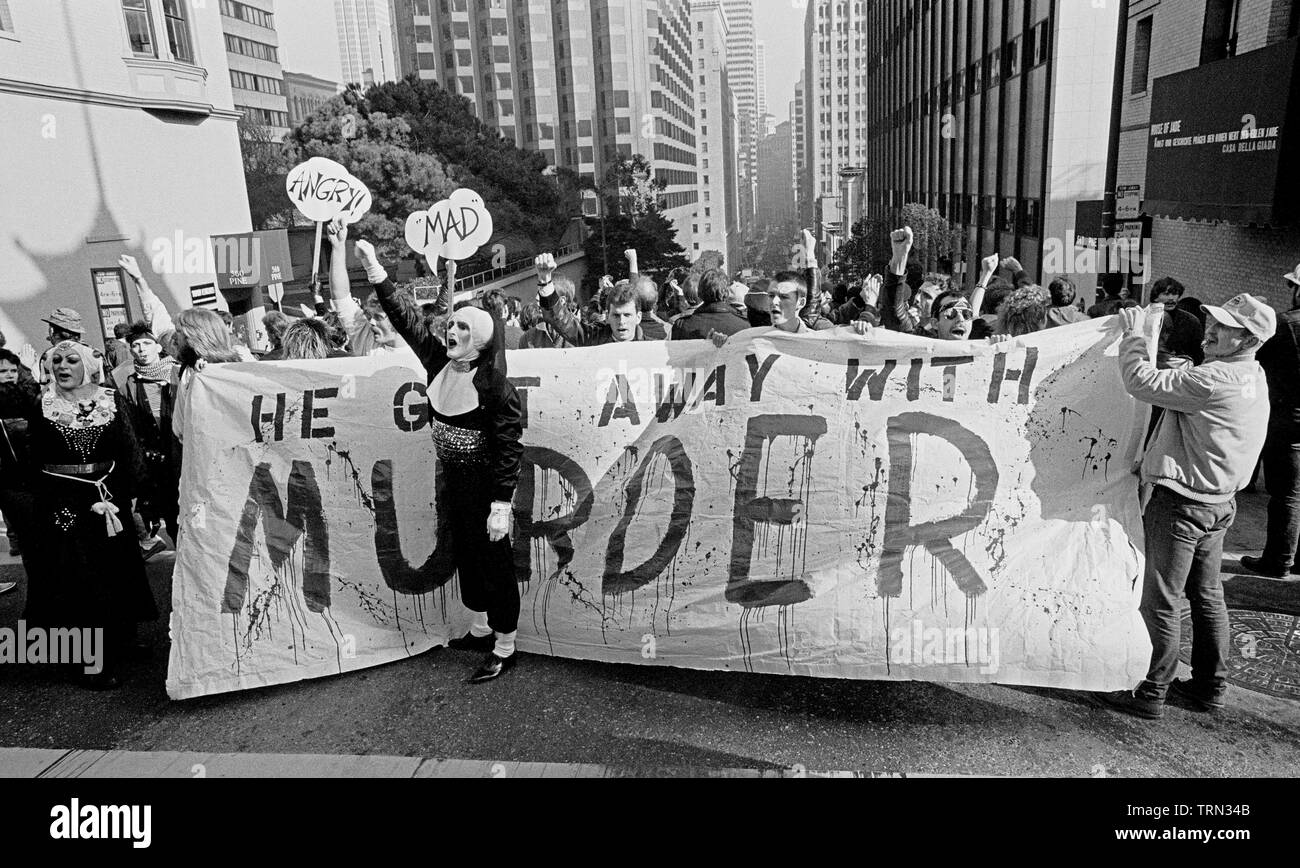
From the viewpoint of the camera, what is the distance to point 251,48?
9488 centimetres

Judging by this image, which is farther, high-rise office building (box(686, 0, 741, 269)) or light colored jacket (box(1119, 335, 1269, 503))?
high-rise office building (box(686, 0, 741, 269))

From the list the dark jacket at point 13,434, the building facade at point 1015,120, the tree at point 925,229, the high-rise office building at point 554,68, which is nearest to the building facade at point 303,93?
the high-rise office building at point 554,68

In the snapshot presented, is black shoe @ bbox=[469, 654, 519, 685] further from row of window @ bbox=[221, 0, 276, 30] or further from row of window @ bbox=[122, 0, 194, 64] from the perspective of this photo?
row of window @ bbox=[221, 0, 276, 30]

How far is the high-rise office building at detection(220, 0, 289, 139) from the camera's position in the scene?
91.4 metres

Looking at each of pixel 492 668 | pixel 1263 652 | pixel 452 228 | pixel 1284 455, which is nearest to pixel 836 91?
pixel 452 228

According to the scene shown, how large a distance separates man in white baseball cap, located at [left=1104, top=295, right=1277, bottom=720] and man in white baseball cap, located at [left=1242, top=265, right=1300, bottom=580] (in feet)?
6.04

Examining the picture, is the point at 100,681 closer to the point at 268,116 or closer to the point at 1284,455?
the point at 1284,455

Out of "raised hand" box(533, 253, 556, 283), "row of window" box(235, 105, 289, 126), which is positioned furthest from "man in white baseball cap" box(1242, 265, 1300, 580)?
"row of window" box(235, 105, 289, 126)

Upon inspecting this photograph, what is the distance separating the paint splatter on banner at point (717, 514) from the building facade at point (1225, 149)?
8.74m

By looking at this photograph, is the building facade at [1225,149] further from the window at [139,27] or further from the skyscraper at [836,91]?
the skyscraper at [836,91]

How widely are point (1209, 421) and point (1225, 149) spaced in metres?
10.5

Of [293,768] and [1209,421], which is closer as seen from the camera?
[293,768]

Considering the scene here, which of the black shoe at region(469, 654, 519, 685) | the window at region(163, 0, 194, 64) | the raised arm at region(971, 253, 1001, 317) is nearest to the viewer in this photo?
the black shoe at region(469, 654, 519, 685)

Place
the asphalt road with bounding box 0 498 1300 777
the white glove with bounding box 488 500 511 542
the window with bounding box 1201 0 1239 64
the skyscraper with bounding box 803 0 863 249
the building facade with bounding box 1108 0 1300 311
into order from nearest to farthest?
the asphalt road with bounding box 0 498 1300 777, the white glove with bounding box 488 500 511 542, the building facade with bounding box 1108 0 1300 311, the window with bounding box 1201 0 1239 64, the skyscraper with bounding box 803 0 863 249
